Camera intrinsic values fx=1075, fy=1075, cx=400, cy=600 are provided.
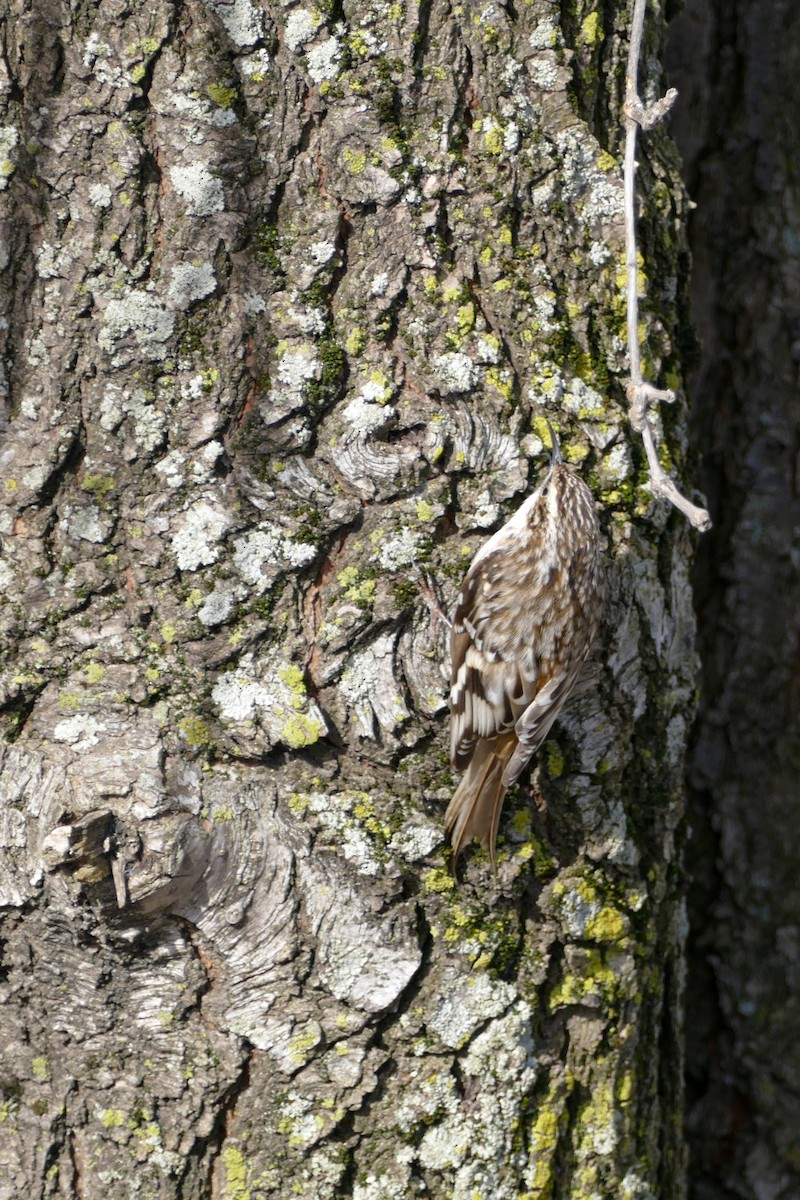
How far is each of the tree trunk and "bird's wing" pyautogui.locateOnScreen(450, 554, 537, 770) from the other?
4 cm

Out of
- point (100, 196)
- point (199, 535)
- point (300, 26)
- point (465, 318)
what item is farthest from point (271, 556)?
point (300, 26)

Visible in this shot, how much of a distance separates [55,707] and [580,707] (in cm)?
83

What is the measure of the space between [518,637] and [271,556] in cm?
55

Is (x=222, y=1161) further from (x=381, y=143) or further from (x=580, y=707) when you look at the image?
(x=381, y=143)

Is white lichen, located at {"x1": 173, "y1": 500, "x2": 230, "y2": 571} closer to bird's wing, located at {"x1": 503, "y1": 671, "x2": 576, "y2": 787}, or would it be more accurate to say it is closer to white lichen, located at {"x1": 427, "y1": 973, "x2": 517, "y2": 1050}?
bird's wing, located at {"x1": 503, "y1": 671, "x2": 576, "y2": 787}

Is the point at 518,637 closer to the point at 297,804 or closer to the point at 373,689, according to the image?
the point at 373,689

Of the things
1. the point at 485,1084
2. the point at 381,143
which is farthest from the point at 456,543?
the point at 485,1084

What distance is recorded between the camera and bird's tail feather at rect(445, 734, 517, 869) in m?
1.64

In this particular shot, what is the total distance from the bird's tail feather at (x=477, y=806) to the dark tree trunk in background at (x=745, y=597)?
1.01 m

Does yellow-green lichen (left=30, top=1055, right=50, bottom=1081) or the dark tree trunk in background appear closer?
yellow-green lichen (left=30, top=1055, right=50, bottom=1081)

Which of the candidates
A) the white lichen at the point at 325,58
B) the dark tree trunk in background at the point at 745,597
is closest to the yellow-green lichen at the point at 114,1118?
the dark tree trunk in background at the point at 745,597

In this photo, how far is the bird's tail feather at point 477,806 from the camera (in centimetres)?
164

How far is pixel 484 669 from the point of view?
1848 mm

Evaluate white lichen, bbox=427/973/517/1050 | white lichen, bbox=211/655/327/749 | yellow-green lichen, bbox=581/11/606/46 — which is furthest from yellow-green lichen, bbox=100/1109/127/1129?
yellow-green lichen, bbox=581/11/606/46
